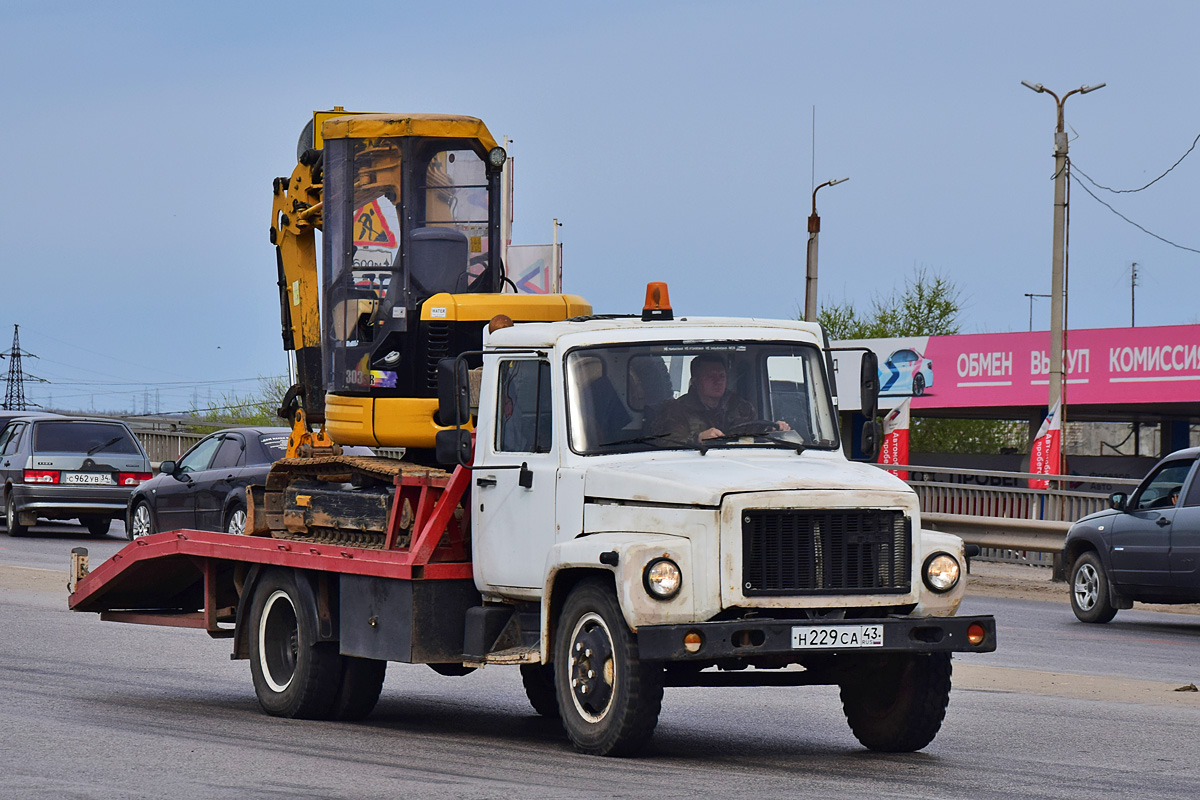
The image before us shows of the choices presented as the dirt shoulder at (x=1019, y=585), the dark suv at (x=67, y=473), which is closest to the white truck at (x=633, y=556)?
the dirt shoulder at (x=1019, y=585)

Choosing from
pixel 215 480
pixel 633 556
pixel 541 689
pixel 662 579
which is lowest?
pixel 541 689

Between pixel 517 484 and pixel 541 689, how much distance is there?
2.02m

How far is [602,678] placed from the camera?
895 cm

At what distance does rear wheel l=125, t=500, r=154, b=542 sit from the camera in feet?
73.9

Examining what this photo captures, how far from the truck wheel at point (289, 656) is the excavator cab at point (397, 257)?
4.09 ft

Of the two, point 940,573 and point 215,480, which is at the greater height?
point 940,573

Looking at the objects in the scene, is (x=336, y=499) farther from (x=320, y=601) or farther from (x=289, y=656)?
(x=289, y=656)

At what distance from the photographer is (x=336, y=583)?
11.1 meters

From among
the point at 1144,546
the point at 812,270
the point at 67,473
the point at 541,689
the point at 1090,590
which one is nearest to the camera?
the point at 541,689

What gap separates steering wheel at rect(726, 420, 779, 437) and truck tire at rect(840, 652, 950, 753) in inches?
50.5

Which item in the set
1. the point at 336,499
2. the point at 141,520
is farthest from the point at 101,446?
the point at 336,499

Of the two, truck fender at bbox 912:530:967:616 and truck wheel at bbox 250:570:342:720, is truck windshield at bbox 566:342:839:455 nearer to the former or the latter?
truck fender at bbox 912:530:967:616

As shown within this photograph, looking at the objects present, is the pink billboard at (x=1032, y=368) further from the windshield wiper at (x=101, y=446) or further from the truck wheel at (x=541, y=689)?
the truck wheel at (x=541, y=689)

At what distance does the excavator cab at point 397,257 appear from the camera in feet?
39.5
